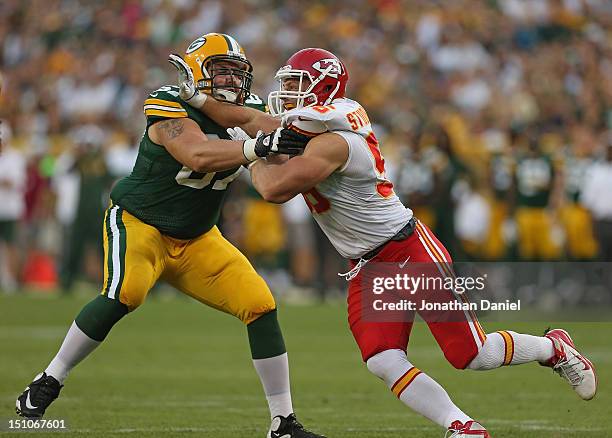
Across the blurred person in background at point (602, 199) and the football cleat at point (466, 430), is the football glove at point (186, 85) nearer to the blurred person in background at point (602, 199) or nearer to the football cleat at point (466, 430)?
the football cleat at point (466, 430)

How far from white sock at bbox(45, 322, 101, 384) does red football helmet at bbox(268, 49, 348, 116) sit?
150 cm

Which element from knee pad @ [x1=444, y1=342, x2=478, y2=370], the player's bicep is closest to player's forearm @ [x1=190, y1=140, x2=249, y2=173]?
the player's bicep

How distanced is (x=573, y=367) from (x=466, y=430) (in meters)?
0.92

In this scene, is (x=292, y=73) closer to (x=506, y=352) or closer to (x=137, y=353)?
(x=506, y=352)

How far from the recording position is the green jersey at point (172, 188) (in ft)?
20.0

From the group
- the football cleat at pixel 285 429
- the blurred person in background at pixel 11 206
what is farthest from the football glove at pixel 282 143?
the blurred person in background at pixel 11 206

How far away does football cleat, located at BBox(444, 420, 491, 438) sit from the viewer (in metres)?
5.15

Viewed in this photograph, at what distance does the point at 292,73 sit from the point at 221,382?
11.1ft

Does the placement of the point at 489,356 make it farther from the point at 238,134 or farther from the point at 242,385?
the point at 242,385

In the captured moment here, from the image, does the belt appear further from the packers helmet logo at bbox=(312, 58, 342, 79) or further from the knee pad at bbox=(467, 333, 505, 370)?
the packers helmet logo at bbox=(312, 58, 342, 79)

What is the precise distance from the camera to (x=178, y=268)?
6.24m

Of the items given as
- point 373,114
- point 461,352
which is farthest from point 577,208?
point 461,352

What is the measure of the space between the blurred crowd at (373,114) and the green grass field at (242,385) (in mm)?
2427

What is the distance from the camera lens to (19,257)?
15578 mm
